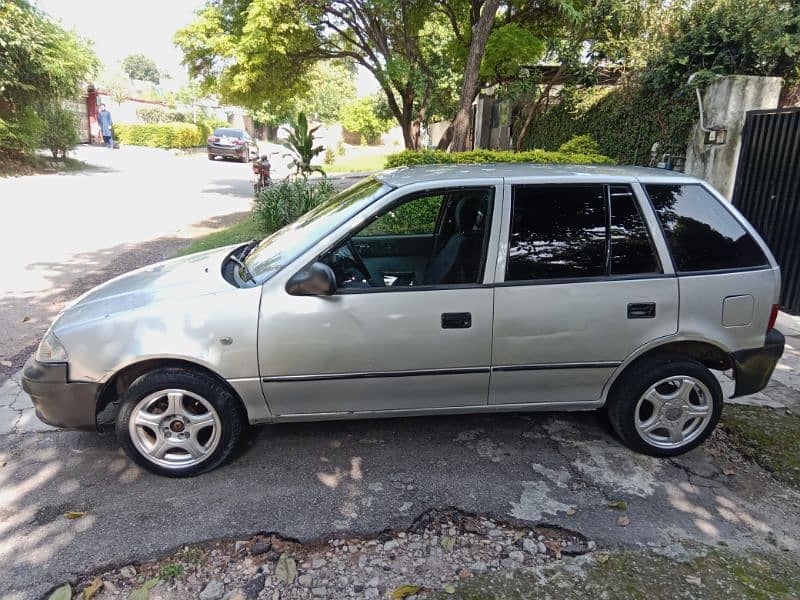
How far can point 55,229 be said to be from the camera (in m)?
10.7

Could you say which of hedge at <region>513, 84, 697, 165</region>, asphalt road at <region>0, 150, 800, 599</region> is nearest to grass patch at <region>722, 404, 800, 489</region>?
asphalt road at <region>0, 150, 800, 599</region>

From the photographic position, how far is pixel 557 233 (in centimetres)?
339

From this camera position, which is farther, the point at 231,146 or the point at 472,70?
the point at 231,146

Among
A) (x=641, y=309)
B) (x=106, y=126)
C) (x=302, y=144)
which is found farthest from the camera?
(x=106, y=126)

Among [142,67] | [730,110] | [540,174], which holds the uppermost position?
[142,67]

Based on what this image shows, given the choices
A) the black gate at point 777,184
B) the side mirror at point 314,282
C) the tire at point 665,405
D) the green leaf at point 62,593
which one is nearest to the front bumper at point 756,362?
the tire at point 665,405

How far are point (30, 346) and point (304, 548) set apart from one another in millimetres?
4039

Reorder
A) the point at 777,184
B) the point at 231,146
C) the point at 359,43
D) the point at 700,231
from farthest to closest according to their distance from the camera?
the point at 231,146 → the point at 359,43 → the point at 777,184 → the point at 700,231

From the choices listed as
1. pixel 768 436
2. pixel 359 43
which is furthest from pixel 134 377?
pixel 359 43

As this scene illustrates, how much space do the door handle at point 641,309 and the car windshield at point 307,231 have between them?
62.9 inches

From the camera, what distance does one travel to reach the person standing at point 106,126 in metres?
31.1

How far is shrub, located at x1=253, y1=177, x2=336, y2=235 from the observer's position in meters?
9.83

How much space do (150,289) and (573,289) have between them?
8.17 ft

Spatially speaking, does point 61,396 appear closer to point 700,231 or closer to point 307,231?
point 307,231
